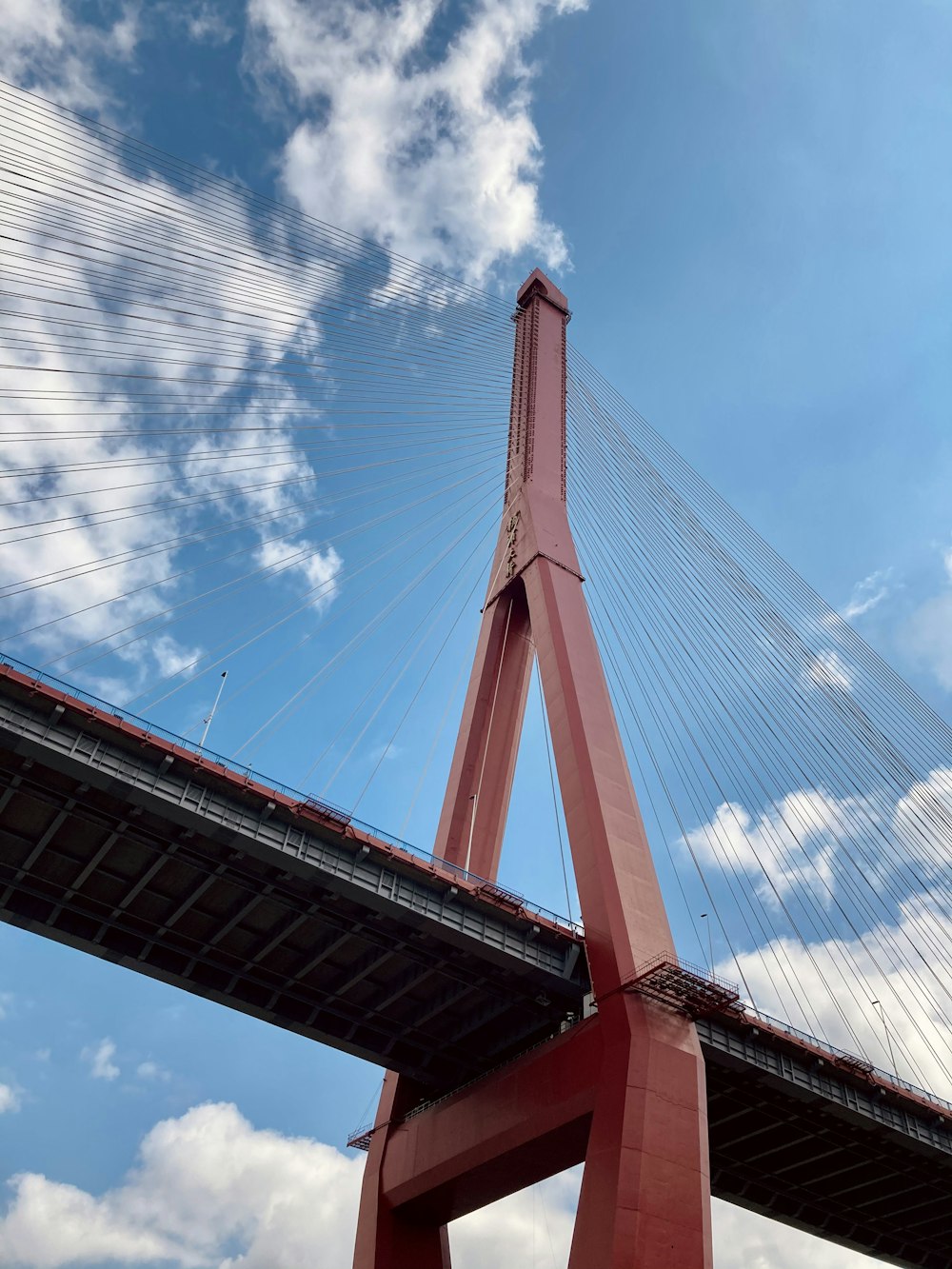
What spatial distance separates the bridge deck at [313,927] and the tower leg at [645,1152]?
12.3 feet

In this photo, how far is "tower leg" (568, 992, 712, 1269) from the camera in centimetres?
2050

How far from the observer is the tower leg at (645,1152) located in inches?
807

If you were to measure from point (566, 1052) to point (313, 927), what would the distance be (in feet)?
23.7

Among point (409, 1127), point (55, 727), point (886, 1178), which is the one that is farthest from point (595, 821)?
point (886, 1178)

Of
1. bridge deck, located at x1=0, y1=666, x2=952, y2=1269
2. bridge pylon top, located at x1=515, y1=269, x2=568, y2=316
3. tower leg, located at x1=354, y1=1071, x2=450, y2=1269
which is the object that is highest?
bridge pylon top, located at x1=515, y1=269, x2=568, y2=316

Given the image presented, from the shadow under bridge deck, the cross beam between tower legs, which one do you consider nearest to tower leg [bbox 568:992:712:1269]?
the cross beam between tower legs

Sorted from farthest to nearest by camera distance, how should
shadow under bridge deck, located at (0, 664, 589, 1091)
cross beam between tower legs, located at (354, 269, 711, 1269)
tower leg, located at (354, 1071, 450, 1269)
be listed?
tower leg, located at (354, 1071, 450, 1269) < shadow under bridge deck, located at (0, 664, 589, 1091) < cross beam between tower legs, located at (354, 269, 711, 1269)

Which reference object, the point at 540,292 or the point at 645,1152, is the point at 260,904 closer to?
the point at 645,1152

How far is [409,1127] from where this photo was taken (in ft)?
98.0

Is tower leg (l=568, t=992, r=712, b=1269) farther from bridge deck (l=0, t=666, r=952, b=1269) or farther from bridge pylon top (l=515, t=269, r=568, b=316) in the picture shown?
bridge pylon top (l=515, t=269, r=568, b=316)

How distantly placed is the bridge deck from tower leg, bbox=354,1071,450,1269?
9.13 ft

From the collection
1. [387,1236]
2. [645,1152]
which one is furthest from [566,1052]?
[387,1236]

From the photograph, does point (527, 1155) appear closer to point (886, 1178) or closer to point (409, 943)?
point (409, 943)

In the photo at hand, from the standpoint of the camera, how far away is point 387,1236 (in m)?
28.2
